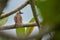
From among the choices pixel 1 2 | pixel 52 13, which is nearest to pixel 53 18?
pixel 52 13

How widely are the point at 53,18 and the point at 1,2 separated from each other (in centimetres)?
25

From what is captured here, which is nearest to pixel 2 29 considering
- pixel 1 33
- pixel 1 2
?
pixel 1 33

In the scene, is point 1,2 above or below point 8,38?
above

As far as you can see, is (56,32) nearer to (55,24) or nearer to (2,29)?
(55,24)

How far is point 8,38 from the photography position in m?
0.40

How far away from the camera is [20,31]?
454 mm

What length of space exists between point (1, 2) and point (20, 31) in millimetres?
134

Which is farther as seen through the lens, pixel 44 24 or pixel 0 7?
pixel 0 7

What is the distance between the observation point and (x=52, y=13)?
32 centimetres

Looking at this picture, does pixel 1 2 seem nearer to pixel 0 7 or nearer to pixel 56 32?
pixel 0 7

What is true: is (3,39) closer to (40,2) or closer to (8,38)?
(8,38)

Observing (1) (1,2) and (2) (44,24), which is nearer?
(2) (44,24)

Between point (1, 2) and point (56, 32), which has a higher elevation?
point (1, 2)

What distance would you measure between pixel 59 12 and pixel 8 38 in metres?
0.16
